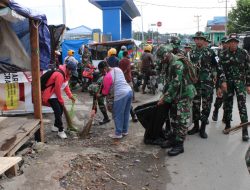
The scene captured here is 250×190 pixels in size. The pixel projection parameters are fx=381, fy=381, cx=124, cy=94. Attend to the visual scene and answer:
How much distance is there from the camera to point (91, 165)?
5414mm

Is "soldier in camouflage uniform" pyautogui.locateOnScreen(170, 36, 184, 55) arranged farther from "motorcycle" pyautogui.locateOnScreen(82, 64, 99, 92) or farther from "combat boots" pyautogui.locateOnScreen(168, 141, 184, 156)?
"motorcycle" pyautogui.locateOnScreen(82, 64, 99, 92)

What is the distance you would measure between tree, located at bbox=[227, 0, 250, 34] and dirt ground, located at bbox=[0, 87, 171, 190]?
1569 inches

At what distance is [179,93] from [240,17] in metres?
42.3

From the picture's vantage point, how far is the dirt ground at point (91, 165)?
4676 mm

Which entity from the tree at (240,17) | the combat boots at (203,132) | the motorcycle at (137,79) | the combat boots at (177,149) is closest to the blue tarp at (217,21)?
the tree at (240,17)

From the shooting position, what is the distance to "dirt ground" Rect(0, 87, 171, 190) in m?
4.68

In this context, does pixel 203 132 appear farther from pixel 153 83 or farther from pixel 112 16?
pixel 112 16

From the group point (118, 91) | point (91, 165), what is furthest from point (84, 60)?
point (91, 165)

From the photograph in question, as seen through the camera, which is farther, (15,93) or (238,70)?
(15,93)

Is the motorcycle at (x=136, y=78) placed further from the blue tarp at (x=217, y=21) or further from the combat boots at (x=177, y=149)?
the blue tarp at (x=217, y=21)

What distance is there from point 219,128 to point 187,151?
175 cm

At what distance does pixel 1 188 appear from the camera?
4285mm

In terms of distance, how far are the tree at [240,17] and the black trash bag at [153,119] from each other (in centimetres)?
3947

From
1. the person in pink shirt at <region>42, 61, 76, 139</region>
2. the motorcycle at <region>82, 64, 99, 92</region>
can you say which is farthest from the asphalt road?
the motorcycle at <region>82, 64, 99, 92</region>
